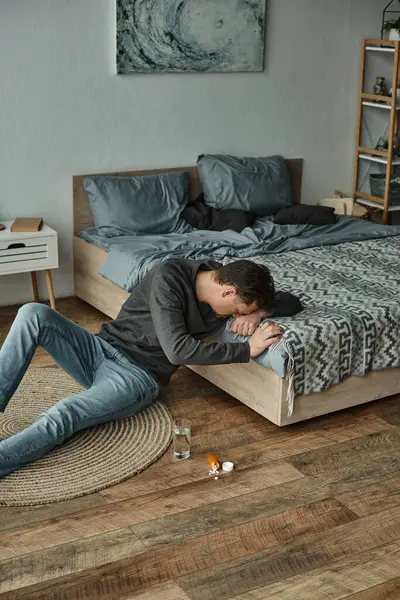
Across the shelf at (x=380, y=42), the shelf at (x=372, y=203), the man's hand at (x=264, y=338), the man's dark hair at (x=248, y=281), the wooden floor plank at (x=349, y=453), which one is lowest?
the wooden floor plank at (x=349, y=453)

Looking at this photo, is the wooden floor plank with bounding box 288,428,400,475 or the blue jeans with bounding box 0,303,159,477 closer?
the blue jeans with bounding box 0,303,159,477

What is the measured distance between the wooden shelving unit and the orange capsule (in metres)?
2.91

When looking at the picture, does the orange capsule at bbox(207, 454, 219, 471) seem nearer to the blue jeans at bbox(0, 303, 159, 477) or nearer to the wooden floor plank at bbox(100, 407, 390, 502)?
the wooden floor plank at bbox(100, 407, 390, 502)

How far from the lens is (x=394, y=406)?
3.55m

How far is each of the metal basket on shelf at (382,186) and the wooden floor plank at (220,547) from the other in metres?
3.13

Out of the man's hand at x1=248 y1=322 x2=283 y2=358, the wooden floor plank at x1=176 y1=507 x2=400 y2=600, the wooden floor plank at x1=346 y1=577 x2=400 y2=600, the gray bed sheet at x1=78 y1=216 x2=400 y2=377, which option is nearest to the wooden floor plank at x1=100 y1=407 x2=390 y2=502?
the man's hand at x1=248 y1=322 x2=283 y2=358

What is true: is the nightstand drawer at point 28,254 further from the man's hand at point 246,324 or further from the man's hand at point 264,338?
the man's hand at point 264,338

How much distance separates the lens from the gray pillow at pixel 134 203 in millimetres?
4617

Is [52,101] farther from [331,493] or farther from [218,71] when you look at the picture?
[331,493]

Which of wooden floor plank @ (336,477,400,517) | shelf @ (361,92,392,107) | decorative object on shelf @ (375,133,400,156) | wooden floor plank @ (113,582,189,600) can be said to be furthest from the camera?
decorative object on shelf @ (375,133,400,156)

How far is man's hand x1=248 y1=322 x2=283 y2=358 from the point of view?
3.13 m

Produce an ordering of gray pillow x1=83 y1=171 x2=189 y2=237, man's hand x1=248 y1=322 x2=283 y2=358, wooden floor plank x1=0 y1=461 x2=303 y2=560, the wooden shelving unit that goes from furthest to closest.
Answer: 1. the wooden shelving unit
2. gray pillow x1=83 y1=171 x2=189 y2=237
3. man's hand x1=248 y1=322 x2=283 y2=358
4. wooden floor plank x1=0 y1=461 x2=303 y2=560

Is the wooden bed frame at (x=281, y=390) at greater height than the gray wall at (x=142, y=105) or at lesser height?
lesser

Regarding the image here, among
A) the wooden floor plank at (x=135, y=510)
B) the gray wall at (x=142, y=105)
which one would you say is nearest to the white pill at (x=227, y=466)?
the wooden floor plank at (x=135, y=510)
